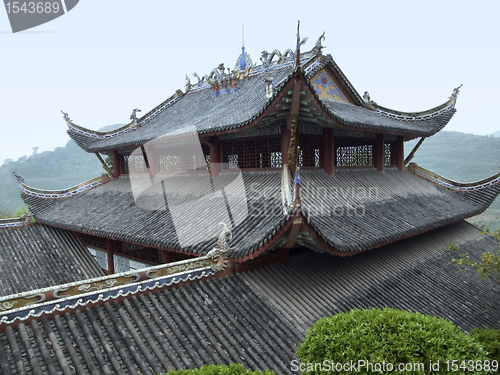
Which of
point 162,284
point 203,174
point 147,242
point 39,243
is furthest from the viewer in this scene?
point 39,243

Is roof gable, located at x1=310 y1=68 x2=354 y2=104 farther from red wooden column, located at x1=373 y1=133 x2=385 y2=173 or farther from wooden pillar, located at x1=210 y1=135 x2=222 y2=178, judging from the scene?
wooden pillar, located at x1=210 y1=135 x2=222 y2=178

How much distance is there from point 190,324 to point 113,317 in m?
1.17

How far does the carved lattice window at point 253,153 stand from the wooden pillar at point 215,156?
0.44 ft

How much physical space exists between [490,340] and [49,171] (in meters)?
109

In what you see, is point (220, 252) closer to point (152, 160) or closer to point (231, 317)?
point (231, 317)

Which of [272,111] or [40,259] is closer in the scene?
[272,111]

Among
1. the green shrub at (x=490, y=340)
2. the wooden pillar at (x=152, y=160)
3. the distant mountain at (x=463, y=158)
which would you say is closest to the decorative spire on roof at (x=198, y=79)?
the wooden pillar at (x=152, y=160)

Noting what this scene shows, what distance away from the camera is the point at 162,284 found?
6.38 m

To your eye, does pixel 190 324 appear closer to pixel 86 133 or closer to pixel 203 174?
pixel 203 174

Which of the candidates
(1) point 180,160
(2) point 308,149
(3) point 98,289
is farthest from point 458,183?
(3) point 98,289

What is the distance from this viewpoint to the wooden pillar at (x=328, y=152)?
1064cm

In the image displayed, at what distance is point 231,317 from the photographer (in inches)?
242

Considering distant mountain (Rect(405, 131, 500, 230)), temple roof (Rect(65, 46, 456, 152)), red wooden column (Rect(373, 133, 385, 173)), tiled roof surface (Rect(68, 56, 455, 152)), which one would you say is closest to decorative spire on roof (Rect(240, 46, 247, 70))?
temple roof (Rect(65, 46, 456, 152))

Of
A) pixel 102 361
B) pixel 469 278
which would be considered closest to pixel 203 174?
pixel 102 361
